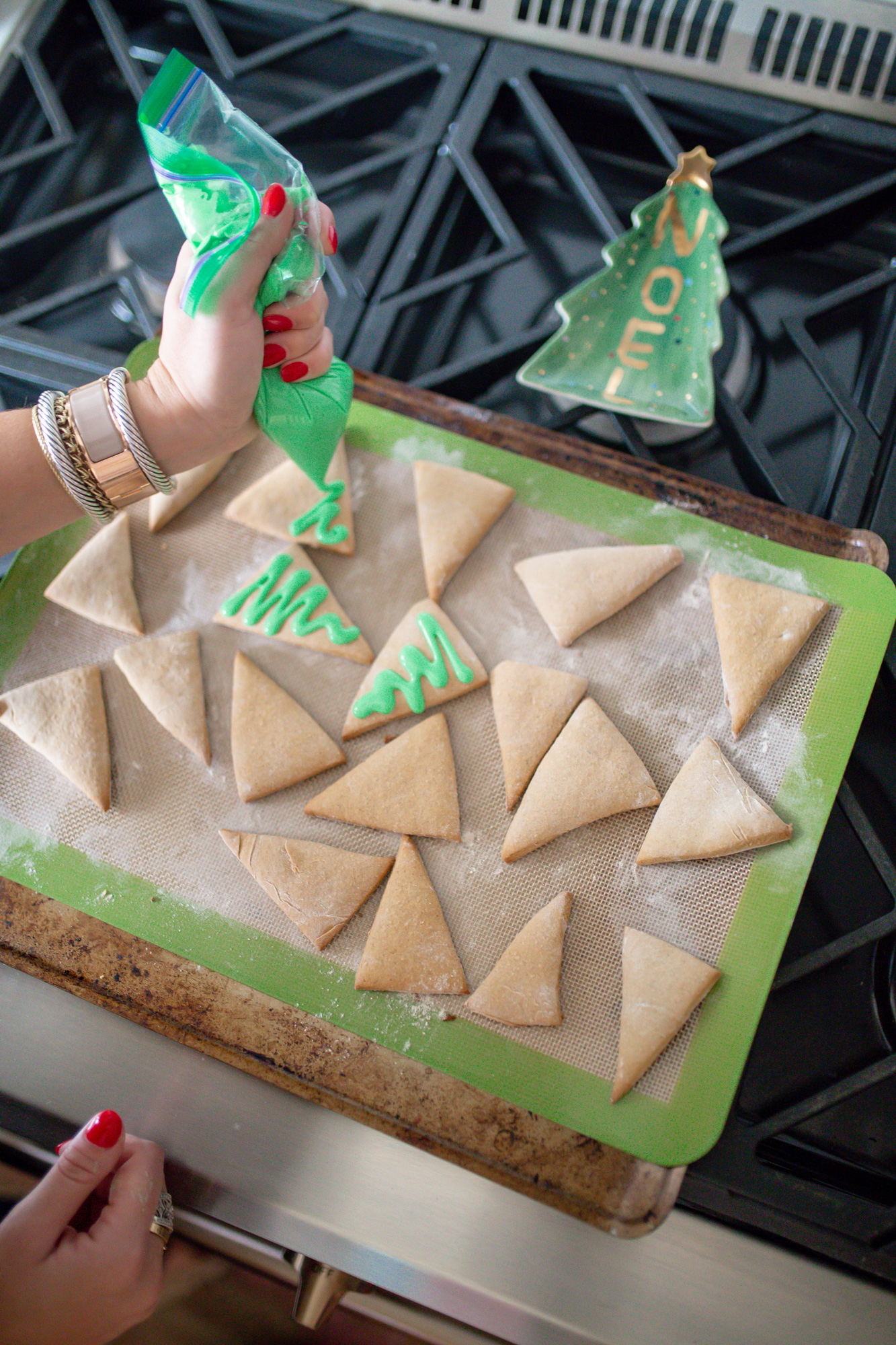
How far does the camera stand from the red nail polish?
0.98 m

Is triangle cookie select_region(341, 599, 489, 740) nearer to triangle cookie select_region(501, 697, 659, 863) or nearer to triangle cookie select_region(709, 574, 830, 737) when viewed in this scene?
triangle cookie select_region(501, 697, 659, 863)

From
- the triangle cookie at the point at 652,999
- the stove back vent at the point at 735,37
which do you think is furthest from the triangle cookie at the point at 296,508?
the stove back vent at the point at 735,37

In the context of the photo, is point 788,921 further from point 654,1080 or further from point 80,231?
point 80,231

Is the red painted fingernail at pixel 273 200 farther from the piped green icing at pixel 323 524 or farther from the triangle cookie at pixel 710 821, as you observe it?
the triangle cookie at pixel 710 821

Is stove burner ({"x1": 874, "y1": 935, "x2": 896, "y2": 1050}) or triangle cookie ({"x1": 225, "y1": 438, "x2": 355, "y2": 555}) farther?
triangle cookie ({"x1": 225, "y1": 438, "x2": 355, "y2": 555})

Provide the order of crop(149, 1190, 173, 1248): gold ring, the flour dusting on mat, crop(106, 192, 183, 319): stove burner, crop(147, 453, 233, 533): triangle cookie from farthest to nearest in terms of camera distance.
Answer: crop(106, 192, 183, 319): stove burner < crop(147, 453, 233, 533): triangle cookie < the flour dusting on mat < crop(149, 1190, 173, 1248): gold ring

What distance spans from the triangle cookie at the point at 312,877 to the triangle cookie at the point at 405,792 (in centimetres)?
4

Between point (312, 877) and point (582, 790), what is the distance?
13.1 inches

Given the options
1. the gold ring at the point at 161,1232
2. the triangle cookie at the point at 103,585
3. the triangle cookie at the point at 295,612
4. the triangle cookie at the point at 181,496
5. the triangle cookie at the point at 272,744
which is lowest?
the gold ring at the point at 161,1232

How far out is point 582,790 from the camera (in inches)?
41.1

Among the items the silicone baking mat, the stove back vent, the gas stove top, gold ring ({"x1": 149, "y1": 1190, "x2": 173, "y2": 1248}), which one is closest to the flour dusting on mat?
the silicone baking mat

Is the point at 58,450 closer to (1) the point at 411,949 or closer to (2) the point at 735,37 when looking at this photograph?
(1) the point at 411,949

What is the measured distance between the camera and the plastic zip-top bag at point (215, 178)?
0.76 meters

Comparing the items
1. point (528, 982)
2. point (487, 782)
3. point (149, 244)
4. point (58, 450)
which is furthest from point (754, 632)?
point (149, 244)
